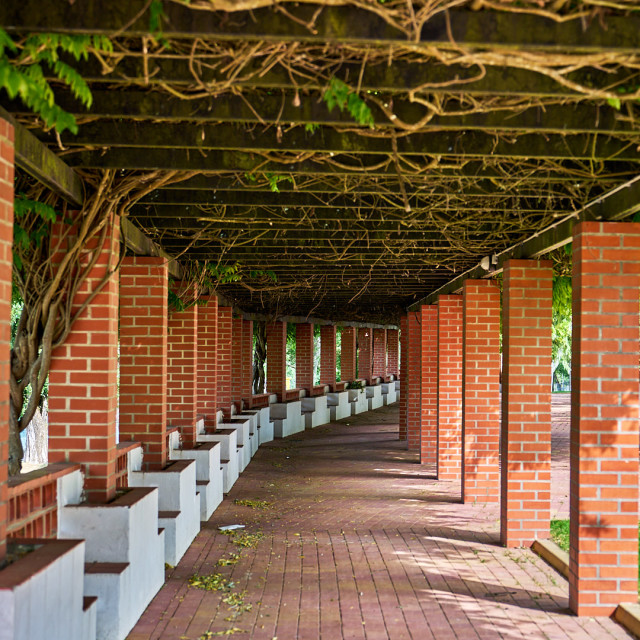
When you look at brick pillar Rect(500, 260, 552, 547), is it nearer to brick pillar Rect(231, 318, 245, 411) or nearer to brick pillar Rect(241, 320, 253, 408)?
brick pillar Rect(231, 318, 245, 411)

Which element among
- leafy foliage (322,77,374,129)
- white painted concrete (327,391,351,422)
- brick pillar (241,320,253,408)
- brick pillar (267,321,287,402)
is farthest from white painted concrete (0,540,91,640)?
white painted concrete (327,391,351,422)

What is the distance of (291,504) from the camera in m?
9.91

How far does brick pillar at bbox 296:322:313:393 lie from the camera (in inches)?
863

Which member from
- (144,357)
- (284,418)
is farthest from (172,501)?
(284,418)

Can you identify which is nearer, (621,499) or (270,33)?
(270,33)

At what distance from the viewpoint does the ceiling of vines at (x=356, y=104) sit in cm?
286

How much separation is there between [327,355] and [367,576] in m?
17.7

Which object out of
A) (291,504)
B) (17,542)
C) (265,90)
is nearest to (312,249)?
(291,504)

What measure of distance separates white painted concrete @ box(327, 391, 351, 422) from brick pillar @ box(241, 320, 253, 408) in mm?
6221

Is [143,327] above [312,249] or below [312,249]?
below

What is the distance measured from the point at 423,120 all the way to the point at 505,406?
4.63 m

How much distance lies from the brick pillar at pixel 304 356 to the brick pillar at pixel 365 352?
5.56m

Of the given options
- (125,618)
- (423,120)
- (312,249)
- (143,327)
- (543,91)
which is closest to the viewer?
(543,91)

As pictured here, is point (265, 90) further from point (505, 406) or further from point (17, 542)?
point (505, 406)
